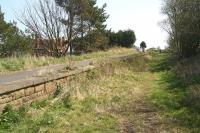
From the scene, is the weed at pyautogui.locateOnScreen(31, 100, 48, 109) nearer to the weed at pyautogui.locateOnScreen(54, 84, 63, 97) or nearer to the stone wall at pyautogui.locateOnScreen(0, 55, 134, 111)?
the stone wall at pyautogui.locateOnScreen(0, 55, 134, 111)

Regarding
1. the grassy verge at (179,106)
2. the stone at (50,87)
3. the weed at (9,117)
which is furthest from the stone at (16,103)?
the grassy verge at (179,106)

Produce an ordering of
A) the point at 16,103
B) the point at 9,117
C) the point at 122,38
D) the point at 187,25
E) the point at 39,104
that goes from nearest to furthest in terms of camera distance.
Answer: the point at 9,117
the point at 16,103
the point at 39,104
the point at 187,25
the point at 122,38

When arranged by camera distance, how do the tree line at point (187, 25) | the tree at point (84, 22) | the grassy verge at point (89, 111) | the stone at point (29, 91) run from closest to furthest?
1. the grassy verge at point (89, 111)
2. the stone at point (29, 91)
3. the tree line at point (187, 25)
4. the tree at point (84, 22)

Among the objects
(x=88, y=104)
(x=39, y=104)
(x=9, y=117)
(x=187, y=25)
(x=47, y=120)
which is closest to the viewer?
(x=9, y=117)

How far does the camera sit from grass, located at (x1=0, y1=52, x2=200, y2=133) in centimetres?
868

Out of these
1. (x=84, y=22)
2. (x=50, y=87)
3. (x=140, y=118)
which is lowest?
(x=140, y=118)

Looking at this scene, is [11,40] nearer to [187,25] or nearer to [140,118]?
[187,25]

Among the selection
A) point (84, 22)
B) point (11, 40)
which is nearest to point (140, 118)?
point (84, 22)

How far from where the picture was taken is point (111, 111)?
35.1 ft

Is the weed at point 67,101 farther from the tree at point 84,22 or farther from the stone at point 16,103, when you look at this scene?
the tree at point 84,22

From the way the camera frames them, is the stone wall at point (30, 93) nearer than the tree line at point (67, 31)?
Yes

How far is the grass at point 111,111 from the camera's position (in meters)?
8.68

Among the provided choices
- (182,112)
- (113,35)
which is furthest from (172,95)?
(113,35)

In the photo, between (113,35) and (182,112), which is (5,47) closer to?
(113,35)
